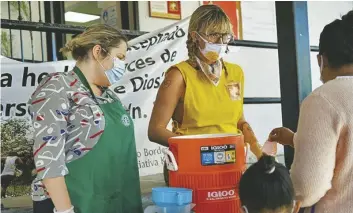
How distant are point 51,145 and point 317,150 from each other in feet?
2.25

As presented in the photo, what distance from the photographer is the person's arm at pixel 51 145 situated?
1225 millimetres

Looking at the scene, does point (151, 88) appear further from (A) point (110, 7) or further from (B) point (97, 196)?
(A) point (110, 7)

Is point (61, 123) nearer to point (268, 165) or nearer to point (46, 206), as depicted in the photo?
point (46, 206)

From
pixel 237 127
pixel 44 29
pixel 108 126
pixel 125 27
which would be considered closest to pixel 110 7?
pixel 125 27

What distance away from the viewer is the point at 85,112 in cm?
130

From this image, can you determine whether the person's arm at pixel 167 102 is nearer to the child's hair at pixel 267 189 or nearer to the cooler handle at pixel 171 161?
the cooler handle at pixel 171 161

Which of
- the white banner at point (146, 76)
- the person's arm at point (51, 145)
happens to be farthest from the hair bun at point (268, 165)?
the white banner at point (146, 76)

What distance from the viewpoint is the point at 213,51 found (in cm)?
167

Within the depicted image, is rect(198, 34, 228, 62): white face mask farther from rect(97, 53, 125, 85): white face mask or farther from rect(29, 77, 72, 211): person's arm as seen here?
rect(29, 77, 72, 211): person's arm

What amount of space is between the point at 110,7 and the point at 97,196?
3.27m

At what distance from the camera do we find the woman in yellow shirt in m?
1.62

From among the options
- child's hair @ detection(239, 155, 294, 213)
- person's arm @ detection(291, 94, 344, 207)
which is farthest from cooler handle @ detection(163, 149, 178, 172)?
person's arm @ detection(291, 94, 344, 207)

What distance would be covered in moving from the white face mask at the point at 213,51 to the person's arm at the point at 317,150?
1.93 ft

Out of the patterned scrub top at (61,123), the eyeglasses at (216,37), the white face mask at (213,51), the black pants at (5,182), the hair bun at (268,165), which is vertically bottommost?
the black pants at (5,182)
